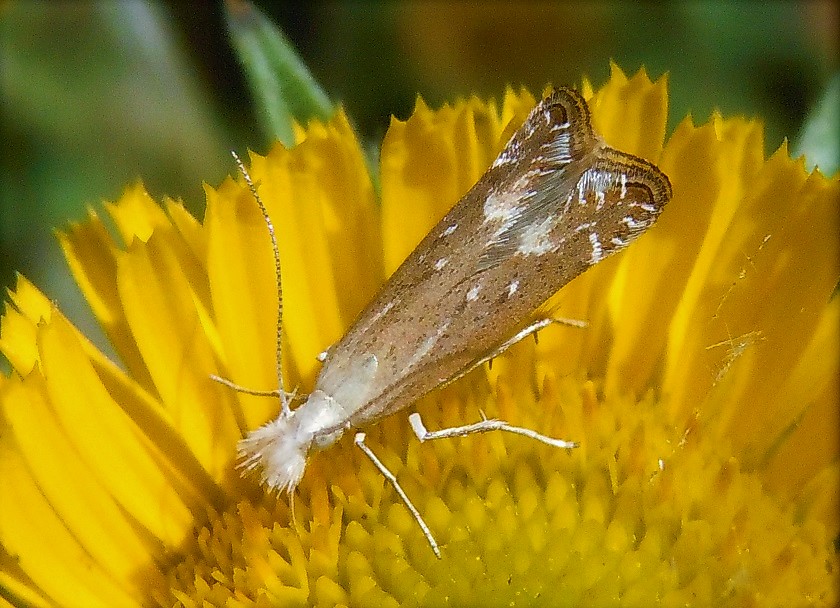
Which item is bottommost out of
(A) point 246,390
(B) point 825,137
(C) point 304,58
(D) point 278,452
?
(B) point 825,137

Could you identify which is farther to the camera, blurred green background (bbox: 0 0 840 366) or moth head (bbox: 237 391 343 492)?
blurred green background (bbox: 0 0 840 366)

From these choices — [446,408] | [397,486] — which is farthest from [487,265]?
[397,486]

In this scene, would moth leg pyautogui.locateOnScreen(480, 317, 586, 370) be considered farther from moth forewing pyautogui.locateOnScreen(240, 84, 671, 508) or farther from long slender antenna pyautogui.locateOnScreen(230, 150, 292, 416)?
long slender antenna pyautogui.locateOnScreen(230, 150, 292, 416)

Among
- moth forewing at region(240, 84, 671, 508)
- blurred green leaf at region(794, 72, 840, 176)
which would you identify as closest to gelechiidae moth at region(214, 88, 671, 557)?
moth forewing at region(240, 84, 671, 508)

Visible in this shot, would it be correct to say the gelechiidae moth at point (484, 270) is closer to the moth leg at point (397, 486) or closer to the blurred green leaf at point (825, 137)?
the moth leg at point (397, 486)

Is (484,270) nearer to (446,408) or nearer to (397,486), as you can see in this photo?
(446,408)

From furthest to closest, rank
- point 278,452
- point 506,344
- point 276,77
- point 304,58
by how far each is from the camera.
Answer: point 304,58
point 276,77
point 506,344
point 278,452

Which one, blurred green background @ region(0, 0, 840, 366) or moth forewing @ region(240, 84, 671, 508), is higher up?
blurred green background @ region(0, 0, 840, 366)

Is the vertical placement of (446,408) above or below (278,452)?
below
